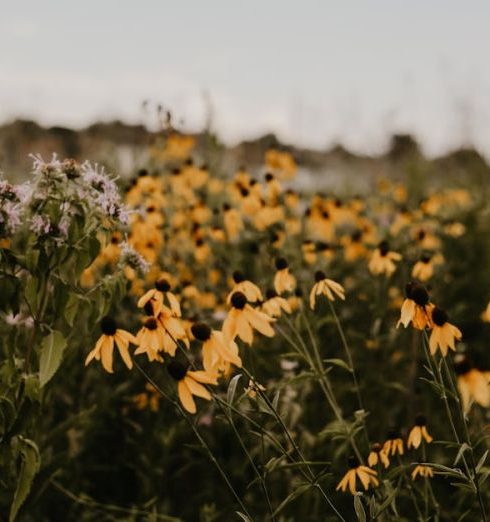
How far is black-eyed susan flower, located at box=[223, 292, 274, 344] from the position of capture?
1526mm

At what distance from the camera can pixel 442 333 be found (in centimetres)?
154

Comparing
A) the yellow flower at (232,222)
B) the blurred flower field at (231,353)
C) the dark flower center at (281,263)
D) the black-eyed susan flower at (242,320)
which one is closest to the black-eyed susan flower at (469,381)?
the blurred flower field at (231,353)

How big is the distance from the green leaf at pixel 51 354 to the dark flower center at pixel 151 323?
0.84 feet

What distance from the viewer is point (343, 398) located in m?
3.29

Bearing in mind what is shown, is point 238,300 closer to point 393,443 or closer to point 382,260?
point 393,443

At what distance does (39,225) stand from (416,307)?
3.08 feet

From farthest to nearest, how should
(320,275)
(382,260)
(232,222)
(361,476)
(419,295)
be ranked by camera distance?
(232,222), (382,260), (320,275), (361,476), (419,295)

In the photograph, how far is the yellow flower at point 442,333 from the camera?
1502mm

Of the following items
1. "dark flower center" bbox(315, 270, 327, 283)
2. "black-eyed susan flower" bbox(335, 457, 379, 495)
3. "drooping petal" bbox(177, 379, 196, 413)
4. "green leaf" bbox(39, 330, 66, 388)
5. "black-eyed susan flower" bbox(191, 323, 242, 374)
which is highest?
"dark flower center" bbox(315, 270, 327, 283)

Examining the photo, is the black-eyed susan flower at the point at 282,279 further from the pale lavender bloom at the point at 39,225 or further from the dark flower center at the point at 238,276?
the pale lavender bloom at the point at 39,225

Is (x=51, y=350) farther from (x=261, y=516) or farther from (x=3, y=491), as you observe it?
(x=261, y=516)

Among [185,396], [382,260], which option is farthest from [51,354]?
[382,260]

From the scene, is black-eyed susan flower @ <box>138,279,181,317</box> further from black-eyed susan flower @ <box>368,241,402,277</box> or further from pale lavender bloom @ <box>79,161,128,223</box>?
black-eyed susan flower @ <box>368,241,402,277</box>

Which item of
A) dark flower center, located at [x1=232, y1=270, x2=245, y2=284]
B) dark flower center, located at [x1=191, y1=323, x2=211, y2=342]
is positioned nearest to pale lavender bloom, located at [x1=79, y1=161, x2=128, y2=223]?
dark flower center, located at [x1=232, y1=270, x2=245, y2=284]
